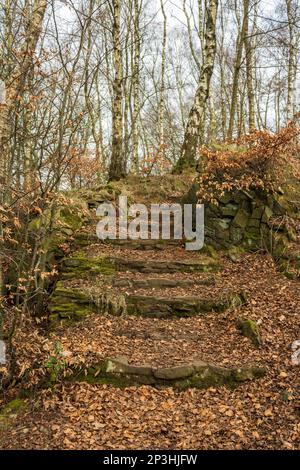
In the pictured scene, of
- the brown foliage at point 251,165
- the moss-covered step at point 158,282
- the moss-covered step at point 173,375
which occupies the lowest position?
the moss-covered step at point 173,375

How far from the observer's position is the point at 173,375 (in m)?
4.65

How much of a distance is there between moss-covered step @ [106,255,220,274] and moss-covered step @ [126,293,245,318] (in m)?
1.01

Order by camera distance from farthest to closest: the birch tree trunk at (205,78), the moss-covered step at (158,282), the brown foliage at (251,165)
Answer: the birch tree trunk at (205,78) < the brown foliage at (251,165) < the moss-covered step at (158,282)

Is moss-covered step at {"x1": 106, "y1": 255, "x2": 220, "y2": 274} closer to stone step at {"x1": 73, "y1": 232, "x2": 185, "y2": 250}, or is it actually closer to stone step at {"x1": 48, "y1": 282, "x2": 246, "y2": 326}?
stone step at {"x1": 73, "y1": 232, "x2": 185, "y2": 250}

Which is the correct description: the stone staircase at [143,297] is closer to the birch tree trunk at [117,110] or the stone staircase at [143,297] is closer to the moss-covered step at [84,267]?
the moss-covered step at [84,267]

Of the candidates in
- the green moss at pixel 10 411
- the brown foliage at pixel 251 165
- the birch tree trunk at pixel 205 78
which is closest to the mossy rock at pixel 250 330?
the brown foliage at pixel 251 165

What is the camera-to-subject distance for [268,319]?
18.3 feet

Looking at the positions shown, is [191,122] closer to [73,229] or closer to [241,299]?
[73,229]

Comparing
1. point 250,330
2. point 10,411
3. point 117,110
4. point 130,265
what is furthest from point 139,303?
point 117,110

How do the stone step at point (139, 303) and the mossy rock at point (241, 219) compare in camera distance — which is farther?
the mossy rock at point (241, 219)

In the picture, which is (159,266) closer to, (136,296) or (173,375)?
(136,296)

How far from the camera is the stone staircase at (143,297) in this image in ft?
15.4

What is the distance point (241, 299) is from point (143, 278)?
1820mm

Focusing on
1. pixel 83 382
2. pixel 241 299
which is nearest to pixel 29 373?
pixel 83 382
